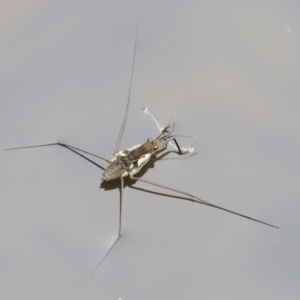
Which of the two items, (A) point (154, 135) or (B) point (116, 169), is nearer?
(B) point (116, 169)

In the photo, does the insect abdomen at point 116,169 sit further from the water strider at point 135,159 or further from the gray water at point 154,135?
the gray water at point 154,135

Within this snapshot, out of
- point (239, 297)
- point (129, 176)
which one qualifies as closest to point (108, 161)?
point (129, 176)

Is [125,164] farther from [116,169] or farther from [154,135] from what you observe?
[154,135]

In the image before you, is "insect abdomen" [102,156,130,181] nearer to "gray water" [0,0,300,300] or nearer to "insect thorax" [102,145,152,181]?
"insect thorax" [102,145,152,181]

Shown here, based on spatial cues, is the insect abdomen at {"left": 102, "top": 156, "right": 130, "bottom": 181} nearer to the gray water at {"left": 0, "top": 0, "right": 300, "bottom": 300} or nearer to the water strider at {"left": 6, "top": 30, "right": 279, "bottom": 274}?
the water strider at {"left": 6, "top": 30, "right": 279, "bottom": 274}

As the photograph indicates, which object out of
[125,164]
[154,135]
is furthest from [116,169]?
[154,135]

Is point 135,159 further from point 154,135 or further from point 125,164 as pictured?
point 154,135

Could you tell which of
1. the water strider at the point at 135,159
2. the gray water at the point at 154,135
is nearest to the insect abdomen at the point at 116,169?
the water strider at the point at 135,159

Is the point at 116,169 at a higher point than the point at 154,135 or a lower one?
lower

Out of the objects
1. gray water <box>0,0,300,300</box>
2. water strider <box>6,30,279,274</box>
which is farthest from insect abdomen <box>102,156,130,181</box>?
gray water <box>0,0,300,300</box>
